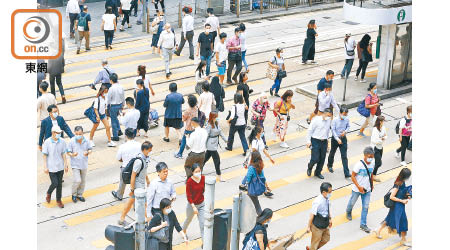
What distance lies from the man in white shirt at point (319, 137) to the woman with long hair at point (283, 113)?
1.46 meters

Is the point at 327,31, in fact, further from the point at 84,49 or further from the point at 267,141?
the point at 267,141

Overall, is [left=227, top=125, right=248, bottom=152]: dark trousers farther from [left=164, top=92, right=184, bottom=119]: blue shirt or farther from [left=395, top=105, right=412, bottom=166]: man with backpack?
[left=395, top=105, right=412, bottom=166]: man with backpack

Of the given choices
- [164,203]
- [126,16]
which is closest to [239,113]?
[164,203]

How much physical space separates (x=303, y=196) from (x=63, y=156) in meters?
4.81

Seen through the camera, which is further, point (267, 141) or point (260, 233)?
point (267, 141)

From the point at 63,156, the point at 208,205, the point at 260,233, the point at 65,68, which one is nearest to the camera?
the point at 208,205

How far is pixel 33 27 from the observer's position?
17.4 meters

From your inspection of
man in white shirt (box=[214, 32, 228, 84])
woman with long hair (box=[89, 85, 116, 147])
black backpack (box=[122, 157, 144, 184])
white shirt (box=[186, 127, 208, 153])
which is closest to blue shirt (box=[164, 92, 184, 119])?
woman with long hair (box=[89, 85, 116, 147])

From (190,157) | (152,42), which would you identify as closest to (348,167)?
(190,157)

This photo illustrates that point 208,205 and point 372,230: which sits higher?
point 208,205

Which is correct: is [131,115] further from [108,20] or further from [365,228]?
[108,20]

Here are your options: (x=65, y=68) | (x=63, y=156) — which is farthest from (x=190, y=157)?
(x=65, y=68)

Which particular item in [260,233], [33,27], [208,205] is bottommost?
[260,233]

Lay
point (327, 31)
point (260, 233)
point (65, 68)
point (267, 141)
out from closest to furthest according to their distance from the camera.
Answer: point (260, 233) < point (267, 141) < point (65, 68) < point (327, 31)
